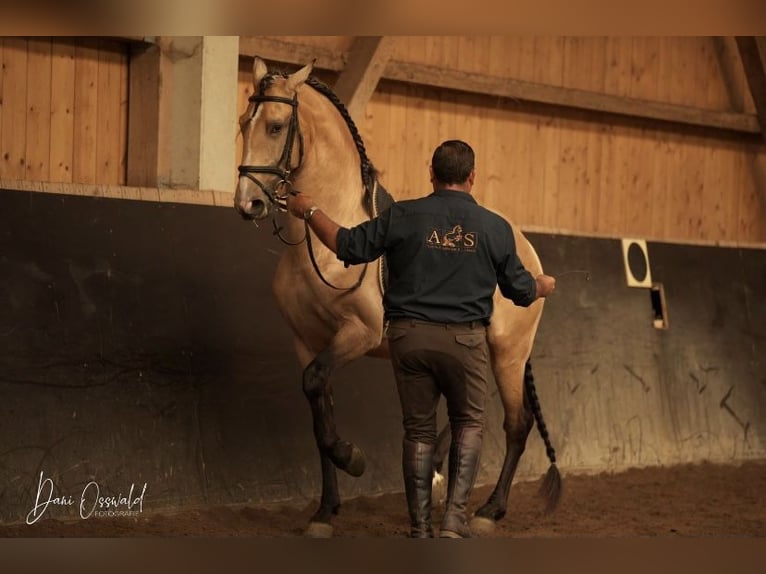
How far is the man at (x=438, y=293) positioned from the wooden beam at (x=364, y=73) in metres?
4.49

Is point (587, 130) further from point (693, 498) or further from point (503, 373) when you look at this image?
point (503, 373)

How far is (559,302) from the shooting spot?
27.6 ft

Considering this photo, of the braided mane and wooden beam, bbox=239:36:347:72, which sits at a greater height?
wooden beam, bbox=239:36:347:72

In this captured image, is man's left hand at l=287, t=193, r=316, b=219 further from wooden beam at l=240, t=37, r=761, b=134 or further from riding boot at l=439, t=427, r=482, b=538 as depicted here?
wooden beam at l=240, t=37, r=761, b=134

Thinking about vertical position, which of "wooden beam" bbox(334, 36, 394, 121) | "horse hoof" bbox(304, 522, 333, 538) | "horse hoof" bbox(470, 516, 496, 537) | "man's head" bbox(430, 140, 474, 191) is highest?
"wooden beam" bbox(334, 36, 394, 121)

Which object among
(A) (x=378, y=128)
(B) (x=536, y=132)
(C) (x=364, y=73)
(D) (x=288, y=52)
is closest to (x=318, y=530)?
(C) (x=364, y=73)

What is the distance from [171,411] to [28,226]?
1.16 metres

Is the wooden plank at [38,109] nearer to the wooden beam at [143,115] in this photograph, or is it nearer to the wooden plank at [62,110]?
the wooden plank at [62,110]

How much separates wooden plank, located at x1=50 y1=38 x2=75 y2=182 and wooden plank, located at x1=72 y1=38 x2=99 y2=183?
4cm

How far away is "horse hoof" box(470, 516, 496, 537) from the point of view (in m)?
6.32

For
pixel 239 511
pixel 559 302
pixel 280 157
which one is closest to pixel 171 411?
pixel 239 511

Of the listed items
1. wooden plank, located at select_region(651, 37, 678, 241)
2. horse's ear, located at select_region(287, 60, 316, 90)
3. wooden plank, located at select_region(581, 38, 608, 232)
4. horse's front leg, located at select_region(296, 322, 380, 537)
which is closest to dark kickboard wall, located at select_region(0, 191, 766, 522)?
horse's front leg, located at select_region(296, 322, 380, 537)

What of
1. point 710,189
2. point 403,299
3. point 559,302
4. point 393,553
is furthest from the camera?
point 710,189

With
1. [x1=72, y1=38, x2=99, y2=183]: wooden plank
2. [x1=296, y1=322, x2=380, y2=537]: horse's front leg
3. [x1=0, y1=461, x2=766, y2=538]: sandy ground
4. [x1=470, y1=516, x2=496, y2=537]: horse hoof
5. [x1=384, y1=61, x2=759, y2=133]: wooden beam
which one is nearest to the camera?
[x1=296, y1=322, x2=380, y2=537]: horse's front leg
